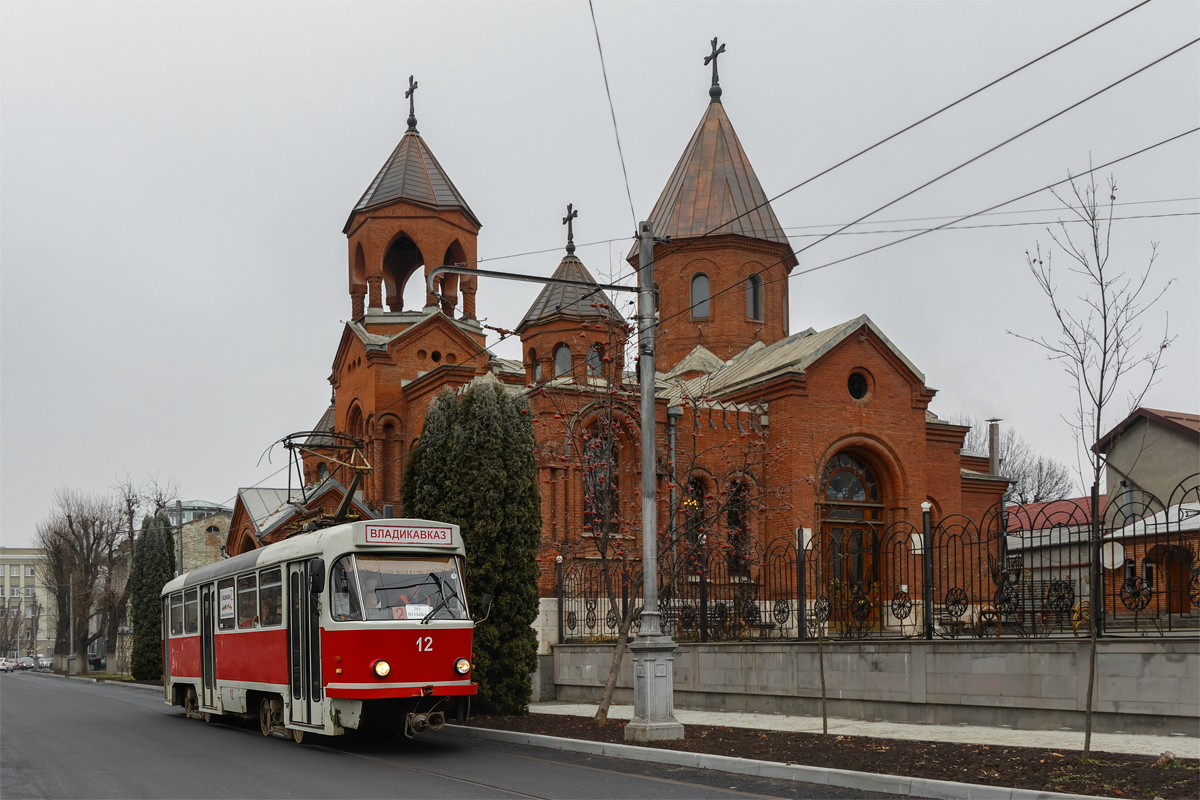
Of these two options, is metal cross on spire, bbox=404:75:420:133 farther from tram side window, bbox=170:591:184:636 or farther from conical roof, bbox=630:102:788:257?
tram side window, bbox=170:591:184:636

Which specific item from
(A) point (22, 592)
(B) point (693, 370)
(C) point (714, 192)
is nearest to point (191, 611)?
(B) point (693, 370)

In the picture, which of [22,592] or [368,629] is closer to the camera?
[368,629]

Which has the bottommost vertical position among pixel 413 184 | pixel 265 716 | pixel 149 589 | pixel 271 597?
pixel 149 589

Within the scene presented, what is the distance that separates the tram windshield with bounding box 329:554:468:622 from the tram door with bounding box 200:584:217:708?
5877 millimetres

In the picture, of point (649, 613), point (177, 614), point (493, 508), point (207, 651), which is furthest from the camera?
point (177, 614)

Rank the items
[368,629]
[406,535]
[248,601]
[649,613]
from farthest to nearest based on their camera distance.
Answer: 1. [248,601]
2. [649,613]
3. [406,535]
4. [368,629]

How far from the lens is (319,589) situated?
42.4 ft

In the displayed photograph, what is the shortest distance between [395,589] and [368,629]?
68cm

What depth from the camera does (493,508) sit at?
18938 mm

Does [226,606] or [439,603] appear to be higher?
[439,603]

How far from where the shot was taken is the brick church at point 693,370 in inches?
1065

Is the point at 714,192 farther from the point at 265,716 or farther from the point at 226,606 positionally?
the point at 265,716

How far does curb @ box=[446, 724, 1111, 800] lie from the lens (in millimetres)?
8680

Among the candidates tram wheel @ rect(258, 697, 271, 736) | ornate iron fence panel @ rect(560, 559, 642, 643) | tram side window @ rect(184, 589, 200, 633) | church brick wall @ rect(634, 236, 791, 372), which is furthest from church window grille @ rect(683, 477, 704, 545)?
church brick wall @ rect(634, 236, 791, 372)
